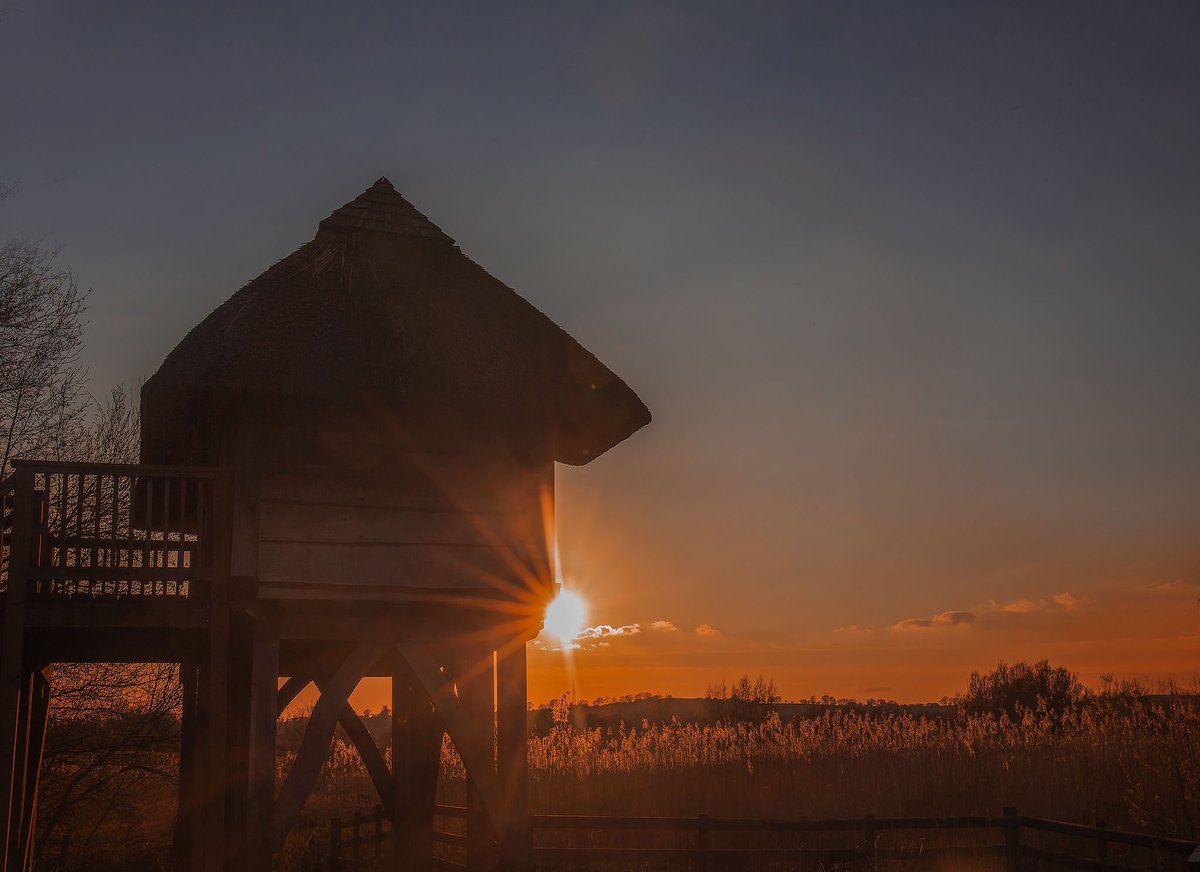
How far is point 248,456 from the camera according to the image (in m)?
10.6

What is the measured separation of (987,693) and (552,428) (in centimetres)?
2722

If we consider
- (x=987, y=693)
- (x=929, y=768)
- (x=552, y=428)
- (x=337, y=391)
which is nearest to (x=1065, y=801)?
(x=929, y=768)

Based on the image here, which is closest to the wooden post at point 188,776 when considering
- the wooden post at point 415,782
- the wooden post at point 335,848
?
the wooden post at point 415,782

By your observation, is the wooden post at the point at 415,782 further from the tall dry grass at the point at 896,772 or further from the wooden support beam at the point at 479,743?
the tall dry grass at the point at 896,772

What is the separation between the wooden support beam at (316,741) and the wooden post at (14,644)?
228cm

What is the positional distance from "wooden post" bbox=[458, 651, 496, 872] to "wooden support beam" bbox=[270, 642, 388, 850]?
1.09 metres

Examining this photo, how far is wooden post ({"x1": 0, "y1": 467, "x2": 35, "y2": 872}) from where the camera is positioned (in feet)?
32.8

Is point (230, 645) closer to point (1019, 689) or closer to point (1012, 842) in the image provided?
point (1012, 842)

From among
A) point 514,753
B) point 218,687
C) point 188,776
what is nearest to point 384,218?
point 218,687

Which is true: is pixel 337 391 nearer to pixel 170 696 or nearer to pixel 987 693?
pixel 170 696

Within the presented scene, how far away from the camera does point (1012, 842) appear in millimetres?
13047

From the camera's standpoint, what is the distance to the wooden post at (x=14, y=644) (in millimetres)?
10000

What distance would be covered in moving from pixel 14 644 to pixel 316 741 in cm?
275

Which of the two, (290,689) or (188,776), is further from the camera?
(188,776)
